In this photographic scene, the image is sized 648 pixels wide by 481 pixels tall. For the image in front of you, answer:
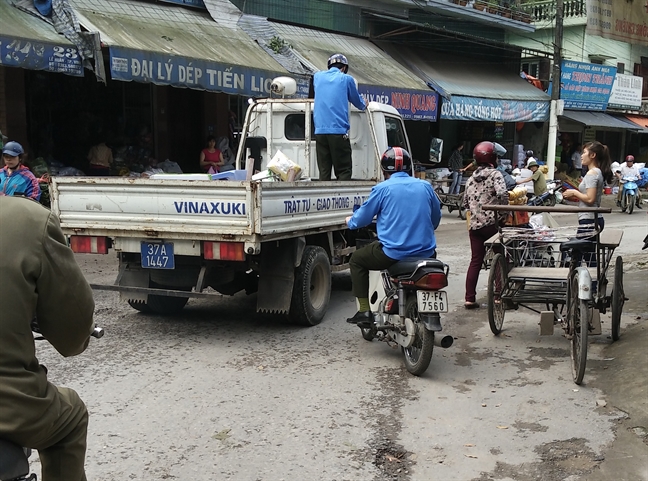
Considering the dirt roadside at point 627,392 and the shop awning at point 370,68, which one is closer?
the dirt roadside at point 627,392

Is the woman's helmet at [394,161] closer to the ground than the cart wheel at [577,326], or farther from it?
farther from it

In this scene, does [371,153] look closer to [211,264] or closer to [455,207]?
[211,264]

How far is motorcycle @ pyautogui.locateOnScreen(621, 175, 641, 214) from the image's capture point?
745 inches

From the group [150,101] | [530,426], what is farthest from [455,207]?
[530,426]

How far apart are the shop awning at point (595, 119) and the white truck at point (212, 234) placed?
19.9m

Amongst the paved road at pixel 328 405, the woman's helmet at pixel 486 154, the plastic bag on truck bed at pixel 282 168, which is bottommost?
the paved road at pixel 328 405

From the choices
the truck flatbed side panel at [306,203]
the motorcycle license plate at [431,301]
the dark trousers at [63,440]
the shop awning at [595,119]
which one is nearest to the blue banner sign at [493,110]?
the shop awning at [595,119]

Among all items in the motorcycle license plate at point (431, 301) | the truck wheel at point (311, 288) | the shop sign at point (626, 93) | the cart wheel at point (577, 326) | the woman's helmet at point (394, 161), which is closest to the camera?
the cart wheel at point (577, 326)

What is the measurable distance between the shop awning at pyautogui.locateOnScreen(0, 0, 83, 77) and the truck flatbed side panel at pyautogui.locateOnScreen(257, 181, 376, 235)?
529 centimetres

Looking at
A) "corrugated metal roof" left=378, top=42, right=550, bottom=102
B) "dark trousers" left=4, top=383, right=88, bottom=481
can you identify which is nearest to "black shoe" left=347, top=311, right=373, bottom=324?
"dark trousers" left=4, top=383, right=88, bottom=481

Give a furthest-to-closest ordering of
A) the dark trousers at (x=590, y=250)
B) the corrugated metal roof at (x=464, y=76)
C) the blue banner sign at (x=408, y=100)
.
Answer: the corrugated metal roof at (x=464, y=76) → the blue banner sign at (x=408, y=100) → the dark trousers at (x=590, y=250)

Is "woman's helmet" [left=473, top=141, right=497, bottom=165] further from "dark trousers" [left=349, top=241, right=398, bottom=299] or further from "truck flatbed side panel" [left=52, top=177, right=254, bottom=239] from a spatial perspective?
"truck flatbed side panel" [left=52, top=177, right=254, bottom=239]

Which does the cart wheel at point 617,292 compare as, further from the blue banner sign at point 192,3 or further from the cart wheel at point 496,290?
the blue banner sign at point 192,3

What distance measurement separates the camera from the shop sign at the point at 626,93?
2838cm
